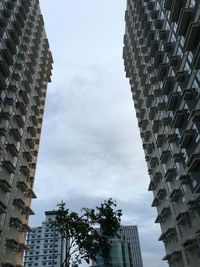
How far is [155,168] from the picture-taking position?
1807 inches

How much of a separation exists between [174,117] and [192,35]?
9427mm

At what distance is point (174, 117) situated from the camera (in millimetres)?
33750

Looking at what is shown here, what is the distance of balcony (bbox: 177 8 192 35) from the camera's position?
29344 millimetres

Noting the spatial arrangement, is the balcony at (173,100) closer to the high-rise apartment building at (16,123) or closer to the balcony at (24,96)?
the high-rise apartment building at (16,123)

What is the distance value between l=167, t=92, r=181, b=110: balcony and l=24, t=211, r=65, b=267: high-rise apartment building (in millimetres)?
103340

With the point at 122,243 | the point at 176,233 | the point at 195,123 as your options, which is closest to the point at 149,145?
the point at 176,233

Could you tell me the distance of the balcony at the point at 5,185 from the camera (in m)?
36.6

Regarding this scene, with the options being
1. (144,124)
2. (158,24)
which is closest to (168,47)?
(158,24)

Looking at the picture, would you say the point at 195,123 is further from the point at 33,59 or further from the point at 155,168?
the point at 33,59

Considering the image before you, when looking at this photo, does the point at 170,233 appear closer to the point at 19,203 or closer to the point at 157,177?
the point at 157,177

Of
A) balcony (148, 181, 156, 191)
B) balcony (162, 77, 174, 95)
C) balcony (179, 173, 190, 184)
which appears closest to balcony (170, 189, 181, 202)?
balcony (179, 173, 190, 184)

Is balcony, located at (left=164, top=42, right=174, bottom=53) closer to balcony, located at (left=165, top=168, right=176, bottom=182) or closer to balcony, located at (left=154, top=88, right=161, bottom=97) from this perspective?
balcony, located at (left=154, top=88, right=161, bottom=97)

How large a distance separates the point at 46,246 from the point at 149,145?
106 m

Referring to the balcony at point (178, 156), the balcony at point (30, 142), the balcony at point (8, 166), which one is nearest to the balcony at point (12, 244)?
the balcony at point (8, 166)
